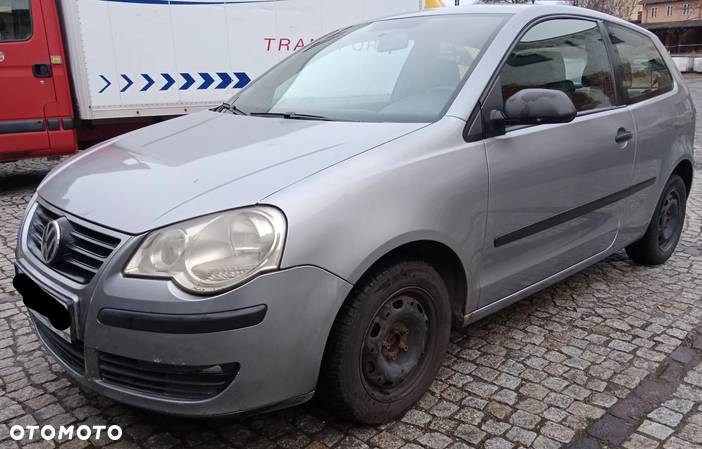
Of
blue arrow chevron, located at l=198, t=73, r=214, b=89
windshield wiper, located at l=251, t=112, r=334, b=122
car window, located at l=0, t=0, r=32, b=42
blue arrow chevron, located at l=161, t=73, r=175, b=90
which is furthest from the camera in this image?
blue arrow chevron, located at l=198, t=73, r=214, b=89

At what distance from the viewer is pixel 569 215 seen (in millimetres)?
3207

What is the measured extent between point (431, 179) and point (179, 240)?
3.33ft

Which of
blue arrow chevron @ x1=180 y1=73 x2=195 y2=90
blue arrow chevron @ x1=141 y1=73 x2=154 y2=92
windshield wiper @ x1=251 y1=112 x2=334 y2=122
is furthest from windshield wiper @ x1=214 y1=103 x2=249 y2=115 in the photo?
blue arrow chevron @ x1=180 y1=73 x2=195 y2=90

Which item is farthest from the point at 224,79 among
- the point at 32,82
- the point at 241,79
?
the point at 32,82

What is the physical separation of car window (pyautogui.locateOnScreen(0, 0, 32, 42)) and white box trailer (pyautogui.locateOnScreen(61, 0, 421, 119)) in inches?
16.8

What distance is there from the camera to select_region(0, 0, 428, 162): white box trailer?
271 inches

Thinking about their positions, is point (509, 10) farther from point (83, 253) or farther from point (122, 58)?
point (122, 58)

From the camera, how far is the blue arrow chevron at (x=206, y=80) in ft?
26.5

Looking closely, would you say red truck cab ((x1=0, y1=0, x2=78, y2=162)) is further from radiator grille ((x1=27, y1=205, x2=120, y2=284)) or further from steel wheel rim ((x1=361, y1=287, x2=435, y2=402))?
steel wheel rim ((x1=361, y1=287, x2=435, y2=402))

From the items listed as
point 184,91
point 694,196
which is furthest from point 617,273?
point 184,91

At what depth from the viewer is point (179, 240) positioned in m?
2.02

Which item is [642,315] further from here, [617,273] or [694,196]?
[694,196]

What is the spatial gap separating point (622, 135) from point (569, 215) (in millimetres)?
709

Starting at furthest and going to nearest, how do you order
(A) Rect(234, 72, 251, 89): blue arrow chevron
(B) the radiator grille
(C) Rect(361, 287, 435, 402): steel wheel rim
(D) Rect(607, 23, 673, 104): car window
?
1. (A) Rect(234, 72, 251, 89): blue arrow chevron
2. (D) Rect(607, 23, 673, 104): car window
3. (C) Rect(361, 287, 435, 402): steel wheel rim
4. (B) the radiator grille
